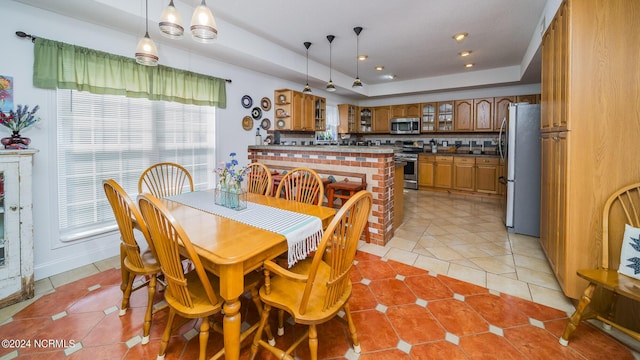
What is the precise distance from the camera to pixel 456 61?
4.98m

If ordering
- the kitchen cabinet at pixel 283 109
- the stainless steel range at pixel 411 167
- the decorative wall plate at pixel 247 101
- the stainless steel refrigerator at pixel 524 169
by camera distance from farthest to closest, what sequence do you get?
the stainless steel range at pixel 411 167 < the kitchen cabinet at pixel 283 109 < the decorative wall plate at pixel 247 101 < the stainless steel refrigerator at pixel 524 169

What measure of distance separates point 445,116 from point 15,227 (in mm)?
7140

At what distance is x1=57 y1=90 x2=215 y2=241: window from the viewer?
2621 millimetres

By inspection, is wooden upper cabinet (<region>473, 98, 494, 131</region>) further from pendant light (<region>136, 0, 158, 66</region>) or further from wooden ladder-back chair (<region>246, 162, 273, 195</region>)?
pendant light (<region>136, 0, 158, 66</region>)

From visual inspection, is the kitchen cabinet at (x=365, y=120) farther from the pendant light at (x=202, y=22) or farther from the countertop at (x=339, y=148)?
the pendant light at (x=202, y=22)

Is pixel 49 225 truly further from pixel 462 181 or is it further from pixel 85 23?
pixel 462 181

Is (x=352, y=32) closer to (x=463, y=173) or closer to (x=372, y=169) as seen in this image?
(x=372, y=169)

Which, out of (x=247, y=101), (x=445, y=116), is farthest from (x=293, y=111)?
(x=445, y=116)

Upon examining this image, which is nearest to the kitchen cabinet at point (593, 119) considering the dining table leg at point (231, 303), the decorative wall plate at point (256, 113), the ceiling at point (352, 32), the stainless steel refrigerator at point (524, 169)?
the ceiling at point (352, 32)

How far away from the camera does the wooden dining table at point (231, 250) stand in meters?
1.25

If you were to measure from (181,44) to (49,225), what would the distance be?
7.69 ft

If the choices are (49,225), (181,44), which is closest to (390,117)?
(181,44)

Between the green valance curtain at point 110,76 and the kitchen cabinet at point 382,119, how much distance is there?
4805 mm

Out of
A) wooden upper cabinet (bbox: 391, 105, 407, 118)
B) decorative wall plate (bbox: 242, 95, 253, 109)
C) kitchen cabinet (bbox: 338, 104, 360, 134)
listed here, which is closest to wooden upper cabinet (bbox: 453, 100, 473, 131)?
wooden upper cabinet (bbox: 391, 105, 407, 118)
